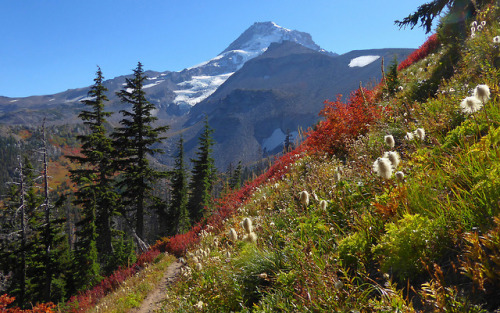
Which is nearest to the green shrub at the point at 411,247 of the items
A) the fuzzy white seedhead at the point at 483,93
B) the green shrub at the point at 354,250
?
the green shrub at the point at 354,250

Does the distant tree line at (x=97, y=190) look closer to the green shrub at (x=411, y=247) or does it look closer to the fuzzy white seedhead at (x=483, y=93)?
the green shrub at (x=411, y=247)

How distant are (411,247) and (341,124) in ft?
20.6

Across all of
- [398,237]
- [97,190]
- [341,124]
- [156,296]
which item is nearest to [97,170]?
[97,190]

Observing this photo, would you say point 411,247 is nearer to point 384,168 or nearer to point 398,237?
point 398,237

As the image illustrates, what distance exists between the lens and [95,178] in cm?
2214

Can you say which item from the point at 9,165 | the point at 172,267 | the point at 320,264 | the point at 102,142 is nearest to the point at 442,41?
the point at 320,264

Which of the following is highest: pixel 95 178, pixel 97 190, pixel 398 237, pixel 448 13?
pixel 448 13

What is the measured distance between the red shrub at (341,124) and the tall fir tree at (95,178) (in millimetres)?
18287

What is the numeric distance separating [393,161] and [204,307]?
11.7ft

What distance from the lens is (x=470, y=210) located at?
229cm

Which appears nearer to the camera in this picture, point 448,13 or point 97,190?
point 448,13

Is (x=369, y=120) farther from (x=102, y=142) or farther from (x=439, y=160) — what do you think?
(x=102, y=142)

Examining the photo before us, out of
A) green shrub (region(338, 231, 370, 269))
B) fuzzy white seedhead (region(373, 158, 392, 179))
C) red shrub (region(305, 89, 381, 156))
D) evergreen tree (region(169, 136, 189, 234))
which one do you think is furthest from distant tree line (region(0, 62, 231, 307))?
fuzzy white seedhead (region(373, 158, 392, 179))

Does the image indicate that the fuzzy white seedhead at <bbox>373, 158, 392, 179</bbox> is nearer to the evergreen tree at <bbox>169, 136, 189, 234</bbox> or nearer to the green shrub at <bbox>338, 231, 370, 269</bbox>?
the green shrub at <bbox>338, 231, 370, 269</bbox>
